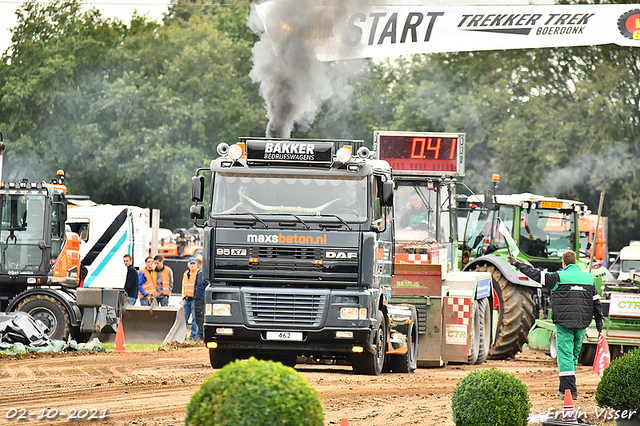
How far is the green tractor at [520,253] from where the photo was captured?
17125 millimetres

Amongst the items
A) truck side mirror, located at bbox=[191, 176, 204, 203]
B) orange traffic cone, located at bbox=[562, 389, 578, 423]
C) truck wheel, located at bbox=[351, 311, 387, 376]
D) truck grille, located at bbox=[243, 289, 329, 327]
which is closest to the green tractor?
truck wheel, located at bbox=[351, 311, 387, 376]

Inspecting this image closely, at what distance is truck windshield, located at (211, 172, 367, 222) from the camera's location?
12234 millimetres

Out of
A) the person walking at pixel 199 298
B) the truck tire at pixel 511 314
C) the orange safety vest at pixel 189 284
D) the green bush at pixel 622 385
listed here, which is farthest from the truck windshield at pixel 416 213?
the orange safety vest at pixel 189 284

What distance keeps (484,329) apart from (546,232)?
4.66m

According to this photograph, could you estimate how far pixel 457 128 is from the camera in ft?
139

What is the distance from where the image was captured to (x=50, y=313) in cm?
1850

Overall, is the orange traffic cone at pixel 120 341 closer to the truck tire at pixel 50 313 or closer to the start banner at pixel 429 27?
the truck tire at pixel 50 313

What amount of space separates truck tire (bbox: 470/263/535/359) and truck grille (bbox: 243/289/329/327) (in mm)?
5956

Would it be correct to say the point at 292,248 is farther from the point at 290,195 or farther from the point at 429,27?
the point at 429,27

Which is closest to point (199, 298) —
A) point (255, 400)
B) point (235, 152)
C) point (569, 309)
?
point (235, 152)

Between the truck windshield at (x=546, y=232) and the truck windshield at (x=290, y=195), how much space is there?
8.69 metres

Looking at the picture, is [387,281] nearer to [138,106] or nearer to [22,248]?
[22,248]

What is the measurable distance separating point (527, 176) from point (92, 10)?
69.5 feet

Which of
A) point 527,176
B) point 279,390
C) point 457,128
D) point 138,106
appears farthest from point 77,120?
point 279,390
